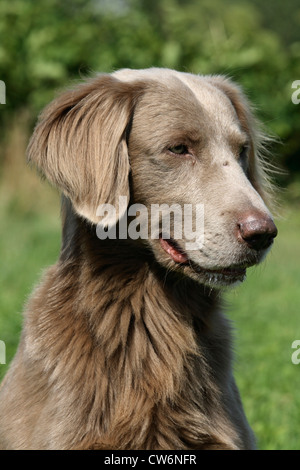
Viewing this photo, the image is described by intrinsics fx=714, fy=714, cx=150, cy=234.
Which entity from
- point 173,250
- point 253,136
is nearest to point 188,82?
point 253,136

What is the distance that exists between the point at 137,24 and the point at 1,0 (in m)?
2.61

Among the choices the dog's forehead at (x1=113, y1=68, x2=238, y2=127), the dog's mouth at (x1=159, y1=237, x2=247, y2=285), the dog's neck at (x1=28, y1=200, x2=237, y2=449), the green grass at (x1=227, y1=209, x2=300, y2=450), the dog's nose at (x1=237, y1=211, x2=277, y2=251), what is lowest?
the green grass at (x1=227, y1=209, x2=300, y2=450)

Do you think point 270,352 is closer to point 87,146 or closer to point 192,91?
point 192,91

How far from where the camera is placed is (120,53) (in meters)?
13.2

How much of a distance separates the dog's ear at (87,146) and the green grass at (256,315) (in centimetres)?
77

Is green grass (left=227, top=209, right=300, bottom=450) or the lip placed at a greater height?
the lip

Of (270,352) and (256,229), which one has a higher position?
(256,229)

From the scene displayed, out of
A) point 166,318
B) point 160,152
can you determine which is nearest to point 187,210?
point 160,152

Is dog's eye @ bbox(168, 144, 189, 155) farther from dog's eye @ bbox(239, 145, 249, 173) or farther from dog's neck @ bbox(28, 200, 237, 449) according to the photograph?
dog's neck @ bbox(28, 200, 237, 449)

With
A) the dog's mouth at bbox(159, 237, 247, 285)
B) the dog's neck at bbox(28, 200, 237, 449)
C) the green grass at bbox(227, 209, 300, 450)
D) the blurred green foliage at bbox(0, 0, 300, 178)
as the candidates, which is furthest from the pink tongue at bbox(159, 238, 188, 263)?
the blurred green foliage at bbox(0, 0, 300, 178)

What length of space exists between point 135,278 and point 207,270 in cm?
39

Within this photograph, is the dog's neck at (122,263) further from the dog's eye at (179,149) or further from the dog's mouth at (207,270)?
the dog's eye at (179,149)

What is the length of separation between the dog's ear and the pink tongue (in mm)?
266

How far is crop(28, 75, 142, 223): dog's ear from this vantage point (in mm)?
3354
